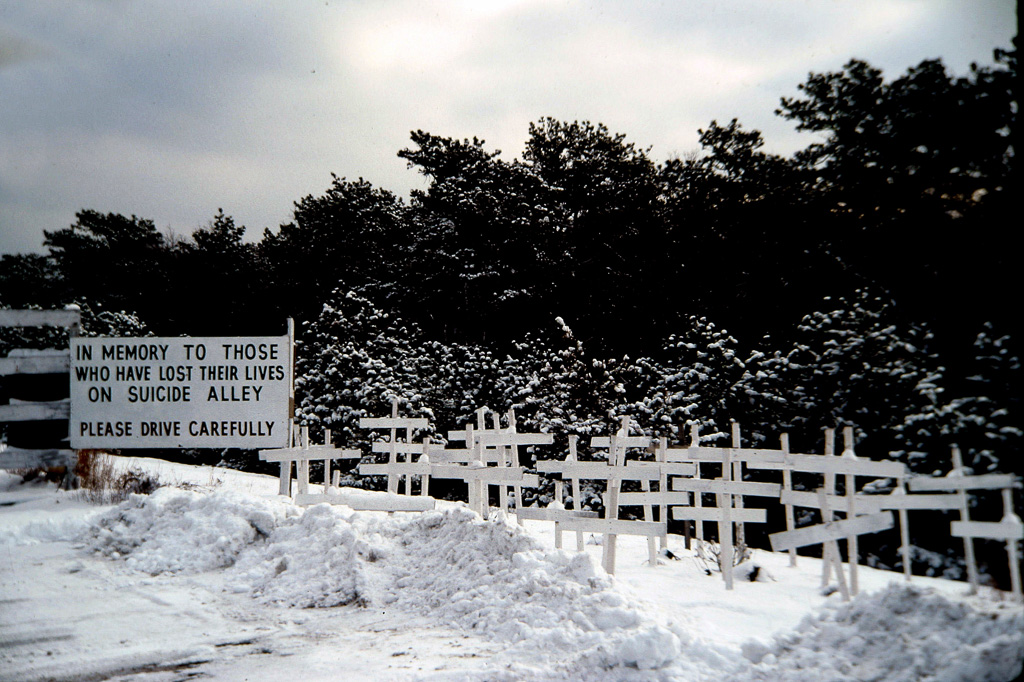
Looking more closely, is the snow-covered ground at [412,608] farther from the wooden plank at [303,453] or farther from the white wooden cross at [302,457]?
the wooden plank at [303,453]

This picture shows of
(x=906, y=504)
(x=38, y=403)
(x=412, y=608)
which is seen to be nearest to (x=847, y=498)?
(x=906, y=504)

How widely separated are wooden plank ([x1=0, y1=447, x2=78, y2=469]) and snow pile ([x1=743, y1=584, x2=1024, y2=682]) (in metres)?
10.3

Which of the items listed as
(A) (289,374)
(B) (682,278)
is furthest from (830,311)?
(B) (682,278)

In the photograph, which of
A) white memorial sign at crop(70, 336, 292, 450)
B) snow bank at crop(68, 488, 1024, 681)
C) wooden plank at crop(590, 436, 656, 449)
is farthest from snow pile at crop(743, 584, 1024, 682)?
white memorial sign at crop(70, 336, 292, 450)

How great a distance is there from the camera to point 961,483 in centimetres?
532

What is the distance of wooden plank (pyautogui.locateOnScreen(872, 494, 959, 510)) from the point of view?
17.9 ft

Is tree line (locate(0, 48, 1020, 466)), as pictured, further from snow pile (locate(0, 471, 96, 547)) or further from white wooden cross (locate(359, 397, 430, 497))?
snow pile (locate(0, 471, 96, 547))

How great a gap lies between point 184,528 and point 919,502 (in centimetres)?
773

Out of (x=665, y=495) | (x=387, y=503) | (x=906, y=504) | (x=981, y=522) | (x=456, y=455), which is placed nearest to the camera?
(x=981, y=522)

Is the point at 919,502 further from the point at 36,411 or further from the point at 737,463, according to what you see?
the point at 36,411

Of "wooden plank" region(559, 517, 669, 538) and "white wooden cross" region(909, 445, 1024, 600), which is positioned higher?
"white wooden cross" region(909, 445, 1024, 600)

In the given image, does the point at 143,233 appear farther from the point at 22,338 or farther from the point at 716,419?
the point at 716,419

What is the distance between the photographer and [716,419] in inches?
519

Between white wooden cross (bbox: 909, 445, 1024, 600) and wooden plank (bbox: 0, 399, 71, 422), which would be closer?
white wooden cross (bbox: 909, 445, 1024, 600)
